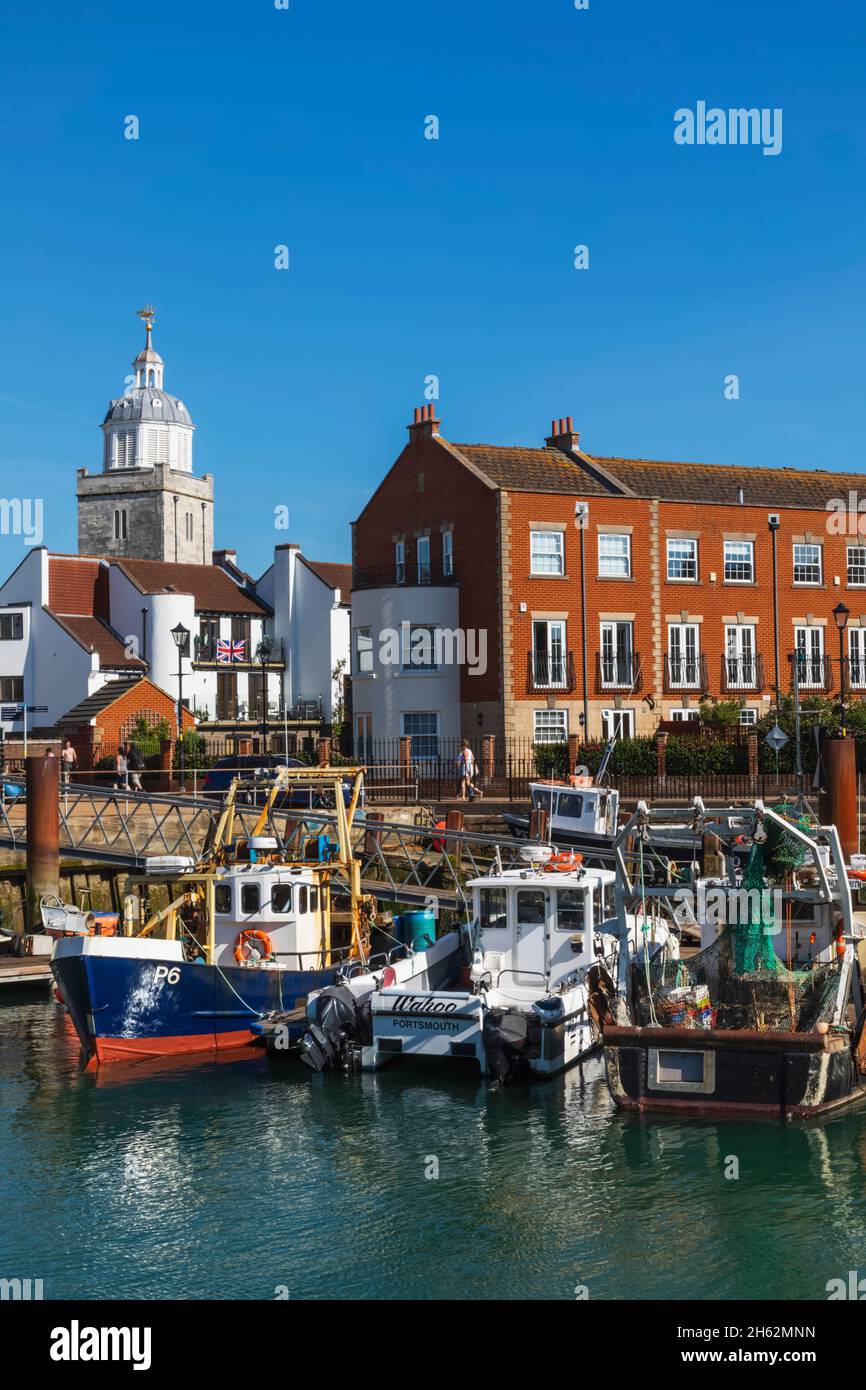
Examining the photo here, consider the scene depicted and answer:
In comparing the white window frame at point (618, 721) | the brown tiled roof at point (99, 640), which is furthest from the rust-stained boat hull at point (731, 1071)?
the brown tiled roof at point (99, 640)

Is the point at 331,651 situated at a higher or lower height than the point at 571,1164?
higher

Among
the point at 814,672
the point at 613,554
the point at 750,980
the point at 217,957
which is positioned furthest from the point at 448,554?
the point at 750,980

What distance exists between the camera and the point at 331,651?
77812mm

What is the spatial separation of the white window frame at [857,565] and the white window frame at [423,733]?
634 inches

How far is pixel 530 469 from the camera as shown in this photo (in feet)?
170

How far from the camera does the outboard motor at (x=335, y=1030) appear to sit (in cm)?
2255

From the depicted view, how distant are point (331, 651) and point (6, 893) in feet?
146

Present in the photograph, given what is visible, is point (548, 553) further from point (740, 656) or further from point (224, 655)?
point (224, 655)

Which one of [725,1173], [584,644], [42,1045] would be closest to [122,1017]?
[42,1045]

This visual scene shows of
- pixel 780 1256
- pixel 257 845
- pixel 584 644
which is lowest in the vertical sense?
pixel 780 1256

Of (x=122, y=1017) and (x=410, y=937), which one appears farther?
(x=410, y=937)

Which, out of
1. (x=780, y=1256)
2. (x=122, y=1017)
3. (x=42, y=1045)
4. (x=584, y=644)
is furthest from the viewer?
(x=584, y=644)

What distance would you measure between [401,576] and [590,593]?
807 cm

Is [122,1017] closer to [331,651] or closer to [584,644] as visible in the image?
[584,644]
